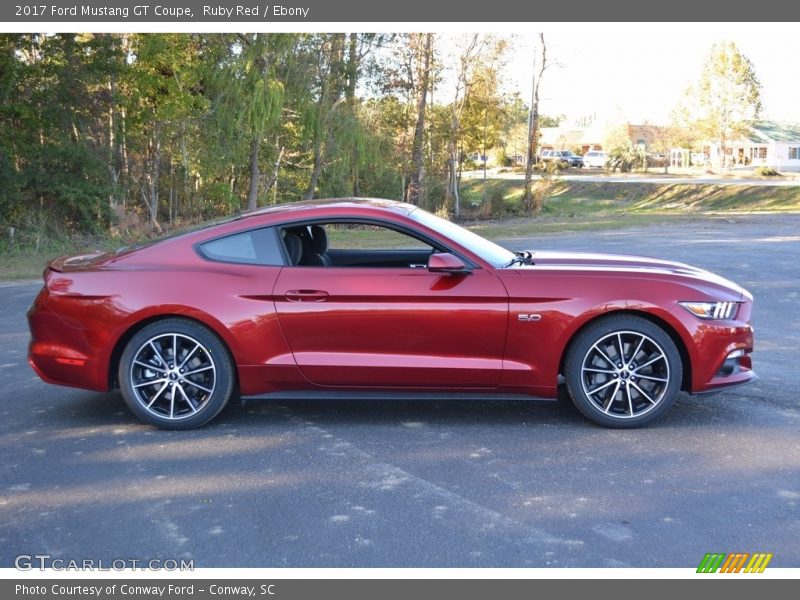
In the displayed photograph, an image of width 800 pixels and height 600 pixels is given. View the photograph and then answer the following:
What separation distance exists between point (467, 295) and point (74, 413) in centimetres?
302

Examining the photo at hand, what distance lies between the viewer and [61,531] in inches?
165

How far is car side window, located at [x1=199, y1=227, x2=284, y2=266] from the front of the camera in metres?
5.82

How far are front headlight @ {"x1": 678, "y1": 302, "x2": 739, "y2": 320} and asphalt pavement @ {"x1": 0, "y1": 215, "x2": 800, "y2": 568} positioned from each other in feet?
2.46

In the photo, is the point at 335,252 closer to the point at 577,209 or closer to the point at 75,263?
the point at 75,263

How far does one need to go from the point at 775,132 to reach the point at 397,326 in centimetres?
8261

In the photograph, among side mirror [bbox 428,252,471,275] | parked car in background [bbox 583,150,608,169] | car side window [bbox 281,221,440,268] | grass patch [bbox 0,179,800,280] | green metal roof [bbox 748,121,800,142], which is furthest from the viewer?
green metal roof [bbox 748,121,800,142]

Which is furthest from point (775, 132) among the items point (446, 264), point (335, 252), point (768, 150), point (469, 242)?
point (446, 264)

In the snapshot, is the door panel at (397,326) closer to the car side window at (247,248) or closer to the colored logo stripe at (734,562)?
the car side window at (247,248)

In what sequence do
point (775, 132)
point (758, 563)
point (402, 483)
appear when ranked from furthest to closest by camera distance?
1. point (775, 132)
2. point (402, 483)
3. point (758, 563)

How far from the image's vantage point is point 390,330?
18.4 feet

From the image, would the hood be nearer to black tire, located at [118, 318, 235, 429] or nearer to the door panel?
the door panel

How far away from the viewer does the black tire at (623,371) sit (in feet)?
18.4

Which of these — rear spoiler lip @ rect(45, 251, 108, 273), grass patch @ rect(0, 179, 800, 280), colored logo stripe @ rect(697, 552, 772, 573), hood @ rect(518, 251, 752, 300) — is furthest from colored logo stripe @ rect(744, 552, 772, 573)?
grass patch @ rect(0, 179, 800, 280)

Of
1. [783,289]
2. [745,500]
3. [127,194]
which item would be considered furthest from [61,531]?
[127,194]
